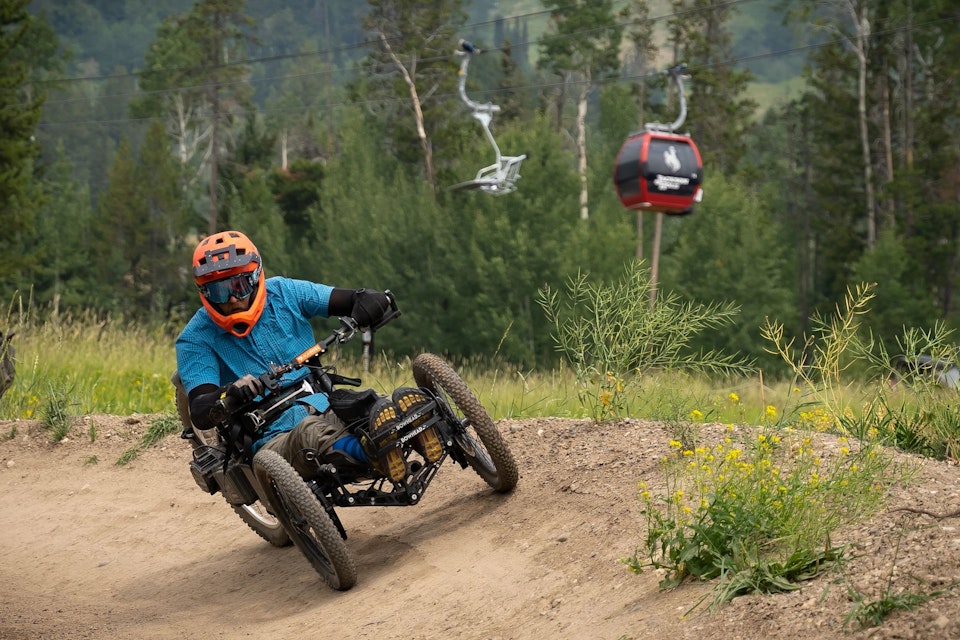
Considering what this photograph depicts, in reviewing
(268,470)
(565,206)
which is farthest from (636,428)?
(565,206)

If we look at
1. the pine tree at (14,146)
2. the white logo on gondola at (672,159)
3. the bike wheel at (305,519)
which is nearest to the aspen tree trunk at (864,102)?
the white logo on gondola at (672,159)

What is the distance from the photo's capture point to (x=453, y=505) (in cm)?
770

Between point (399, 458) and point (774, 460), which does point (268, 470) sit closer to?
point (399, 458)

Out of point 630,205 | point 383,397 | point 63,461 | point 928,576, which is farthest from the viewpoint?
point 630,205

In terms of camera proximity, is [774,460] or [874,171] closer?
[774,460]

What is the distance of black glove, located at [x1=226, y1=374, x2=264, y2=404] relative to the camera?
21.9ft

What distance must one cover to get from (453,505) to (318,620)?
152 centimetres

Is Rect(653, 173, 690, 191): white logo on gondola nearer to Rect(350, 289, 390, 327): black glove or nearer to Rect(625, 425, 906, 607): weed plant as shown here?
Rect(350, 289, 390, 327): black glove

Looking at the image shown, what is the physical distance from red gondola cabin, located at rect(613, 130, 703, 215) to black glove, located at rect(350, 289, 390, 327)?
22.6m

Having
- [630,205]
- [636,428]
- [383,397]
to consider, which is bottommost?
[630,205]

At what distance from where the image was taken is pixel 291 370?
6.92 m

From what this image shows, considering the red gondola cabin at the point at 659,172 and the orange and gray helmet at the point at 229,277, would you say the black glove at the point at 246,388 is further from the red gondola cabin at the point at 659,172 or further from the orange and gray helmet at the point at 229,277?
the red gondola cabin at the point at 659,172

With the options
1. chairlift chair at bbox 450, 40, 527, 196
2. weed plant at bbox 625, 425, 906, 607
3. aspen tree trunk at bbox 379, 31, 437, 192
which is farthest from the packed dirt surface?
aspen tree trunk at bbox 379, 31, 437, 192

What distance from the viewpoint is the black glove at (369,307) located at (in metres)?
7.12
